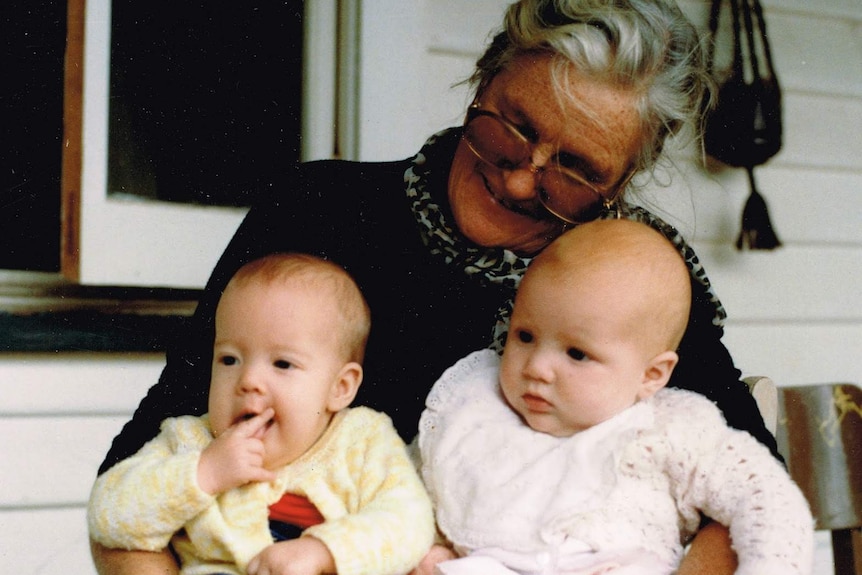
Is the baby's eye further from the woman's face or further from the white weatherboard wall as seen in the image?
the white weatherboard wall

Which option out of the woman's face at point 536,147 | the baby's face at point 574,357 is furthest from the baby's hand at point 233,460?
the woman's face at point 536,147

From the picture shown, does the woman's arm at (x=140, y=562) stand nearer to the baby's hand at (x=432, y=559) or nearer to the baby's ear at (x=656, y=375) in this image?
the baby's hand at (x=432, y=559)

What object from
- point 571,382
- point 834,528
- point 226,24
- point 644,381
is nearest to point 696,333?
point 644,381

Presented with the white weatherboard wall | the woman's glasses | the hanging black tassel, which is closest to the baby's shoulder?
the woman's glasses

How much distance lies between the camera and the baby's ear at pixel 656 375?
1.39 m

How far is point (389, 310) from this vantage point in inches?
64.5

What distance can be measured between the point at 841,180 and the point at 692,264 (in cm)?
171

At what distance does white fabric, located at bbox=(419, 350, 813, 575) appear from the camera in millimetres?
1250

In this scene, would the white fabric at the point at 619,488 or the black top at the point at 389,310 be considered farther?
the black top at the point at 389,310

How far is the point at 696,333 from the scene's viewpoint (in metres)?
1.65

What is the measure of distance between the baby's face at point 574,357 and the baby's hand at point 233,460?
435 millimetres

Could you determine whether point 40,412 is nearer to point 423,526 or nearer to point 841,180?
point 423,526

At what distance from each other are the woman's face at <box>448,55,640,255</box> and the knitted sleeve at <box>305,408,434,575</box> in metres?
0.46

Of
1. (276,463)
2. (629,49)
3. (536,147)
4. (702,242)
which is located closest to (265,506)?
(276,463)
